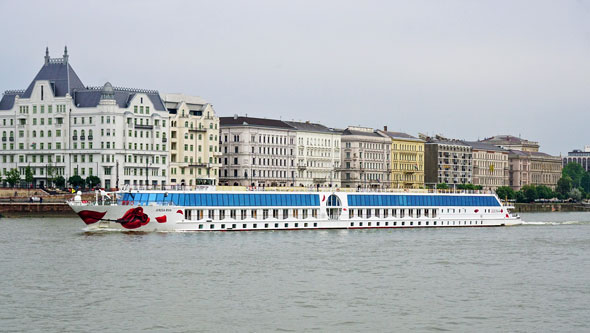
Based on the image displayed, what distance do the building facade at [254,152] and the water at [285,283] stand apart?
77090mm

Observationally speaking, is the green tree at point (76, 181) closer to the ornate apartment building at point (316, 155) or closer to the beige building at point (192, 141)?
the beige building at point (192, 141)

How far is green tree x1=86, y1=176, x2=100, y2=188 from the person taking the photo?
136 metres

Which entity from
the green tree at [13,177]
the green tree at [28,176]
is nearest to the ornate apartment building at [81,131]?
the green tree at [28,176]

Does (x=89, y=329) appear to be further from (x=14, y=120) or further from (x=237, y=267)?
(x=14, y=120)

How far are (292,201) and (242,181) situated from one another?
69.2 metres

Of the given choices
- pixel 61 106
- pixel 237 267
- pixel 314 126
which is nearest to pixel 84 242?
pixel 237 267

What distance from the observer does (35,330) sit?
1606 inches

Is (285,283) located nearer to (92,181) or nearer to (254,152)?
(92,181)

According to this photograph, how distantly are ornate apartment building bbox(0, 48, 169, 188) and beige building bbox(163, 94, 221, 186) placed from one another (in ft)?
9.27

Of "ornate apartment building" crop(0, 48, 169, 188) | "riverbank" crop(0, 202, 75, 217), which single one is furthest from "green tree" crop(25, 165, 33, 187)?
"riverbank" crop(0, 202, 75, 217)

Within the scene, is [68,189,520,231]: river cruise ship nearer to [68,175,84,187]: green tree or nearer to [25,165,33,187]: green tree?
[68,175,84,187]: green tree

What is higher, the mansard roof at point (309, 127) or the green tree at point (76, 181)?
the mansard roof at point (309, 127)

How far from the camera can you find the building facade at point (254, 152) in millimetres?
160500

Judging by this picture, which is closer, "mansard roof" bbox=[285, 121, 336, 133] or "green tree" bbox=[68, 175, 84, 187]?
"green tree" bbox=[68, 175, 84, 187]
